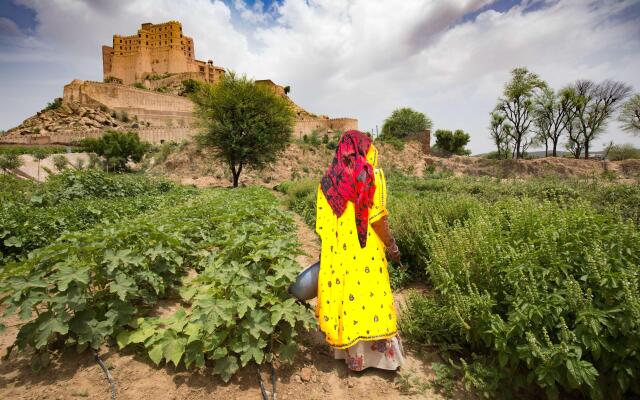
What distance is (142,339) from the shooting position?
238cm

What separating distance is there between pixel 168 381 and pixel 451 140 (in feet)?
180

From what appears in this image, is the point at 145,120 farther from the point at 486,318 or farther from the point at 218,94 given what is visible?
the point at 486,318

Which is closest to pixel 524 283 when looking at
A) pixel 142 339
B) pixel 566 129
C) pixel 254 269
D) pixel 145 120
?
pixel 254 269

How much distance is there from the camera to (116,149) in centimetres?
2734

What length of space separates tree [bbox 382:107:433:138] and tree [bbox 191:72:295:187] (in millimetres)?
40874

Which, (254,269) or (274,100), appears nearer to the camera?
(254,269)

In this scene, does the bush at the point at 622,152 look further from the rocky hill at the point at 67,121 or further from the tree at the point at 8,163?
the rocky hill at the point at 67,121

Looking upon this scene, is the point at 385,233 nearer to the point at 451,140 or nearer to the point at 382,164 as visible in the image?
the point at 382,164

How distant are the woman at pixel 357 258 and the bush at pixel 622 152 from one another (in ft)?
141

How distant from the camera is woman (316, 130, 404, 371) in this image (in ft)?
7.36

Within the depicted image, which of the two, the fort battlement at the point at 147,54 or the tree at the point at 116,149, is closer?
the tree at the point at 116,149

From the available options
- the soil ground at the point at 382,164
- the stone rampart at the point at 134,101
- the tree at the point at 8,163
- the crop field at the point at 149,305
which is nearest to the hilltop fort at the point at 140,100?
the stone rampart at the point at 134,101

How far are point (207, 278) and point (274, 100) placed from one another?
19246 mm

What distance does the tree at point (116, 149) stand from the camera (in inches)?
1060
